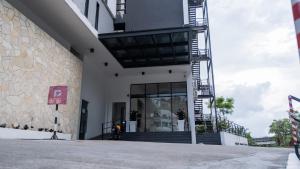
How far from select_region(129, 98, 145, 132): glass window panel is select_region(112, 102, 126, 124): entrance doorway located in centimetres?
76

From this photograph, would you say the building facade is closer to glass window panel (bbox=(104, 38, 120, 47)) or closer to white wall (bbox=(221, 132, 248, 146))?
glass window panel (bbox=(104, 38, 120, 47))

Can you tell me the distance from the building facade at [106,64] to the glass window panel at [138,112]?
0.07 metres

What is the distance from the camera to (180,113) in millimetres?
16094

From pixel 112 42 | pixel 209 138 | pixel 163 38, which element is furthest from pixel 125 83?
pixel 209 138

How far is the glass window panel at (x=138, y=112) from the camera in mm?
16875

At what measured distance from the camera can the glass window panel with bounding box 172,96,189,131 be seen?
51.4ft

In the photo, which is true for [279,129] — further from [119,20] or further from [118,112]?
[119,20]

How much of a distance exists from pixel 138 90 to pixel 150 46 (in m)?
4.74

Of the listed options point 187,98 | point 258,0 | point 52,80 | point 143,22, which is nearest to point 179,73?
point 187,98

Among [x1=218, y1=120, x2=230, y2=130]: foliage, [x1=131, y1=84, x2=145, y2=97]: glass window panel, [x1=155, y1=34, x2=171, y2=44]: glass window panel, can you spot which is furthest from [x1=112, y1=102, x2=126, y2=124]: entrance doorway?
[x1=218, y1=120, x2=230, y2=130]: foliage

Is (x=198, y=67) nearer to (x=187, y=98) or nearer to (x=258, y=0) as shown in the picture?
(x=187, y=98)

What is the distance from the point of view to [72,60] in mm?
12266

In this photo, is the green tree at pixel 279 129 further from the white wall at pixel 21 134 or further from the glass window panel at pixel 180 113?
the white wall at pixel 21 134

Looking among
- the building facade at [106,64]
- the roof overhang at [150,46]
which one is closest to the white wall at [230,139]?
the building facade at [106,64]
